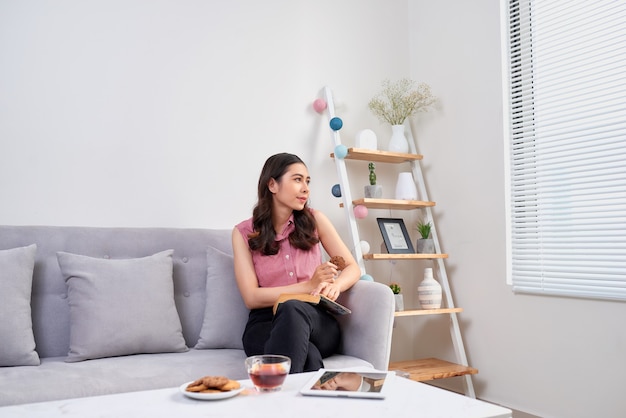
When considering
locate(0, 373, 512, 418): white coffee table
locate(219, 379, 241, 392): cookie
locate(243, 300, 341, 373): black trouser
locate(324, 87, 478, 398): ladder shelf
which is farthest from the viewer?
locate(324, 87, 478, 398): ladder shelf

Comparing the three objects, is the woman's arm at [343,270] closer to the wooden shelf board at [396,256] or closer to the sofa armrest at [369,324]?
the sofa armrest at [369,324]

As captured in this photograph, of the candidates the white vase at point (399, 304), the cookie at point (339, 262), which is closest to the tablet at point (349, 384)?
the cookie at point (339, 262)

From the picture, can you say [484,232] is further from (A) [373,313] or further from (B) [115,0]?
(B) [115,0]

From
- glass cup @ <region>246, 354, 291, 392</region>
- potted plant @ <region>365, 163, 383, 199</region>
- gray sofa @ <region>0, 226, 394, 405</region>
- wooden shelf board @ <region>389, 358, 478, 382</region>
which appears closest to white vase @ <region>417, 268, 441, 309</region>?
wooden shelf board @ <region>389, 358, 478, 382</region>

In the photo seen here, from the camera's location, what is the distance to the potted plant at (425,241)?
317 cm

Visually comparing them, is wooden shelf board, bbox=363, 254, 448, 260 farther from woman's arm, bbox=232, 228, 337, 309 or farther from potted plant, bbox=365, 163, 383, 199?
woman's arm, bbox=232, 228, 337, 309

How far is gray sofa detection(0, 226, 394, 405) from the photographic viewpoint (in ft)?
6.36

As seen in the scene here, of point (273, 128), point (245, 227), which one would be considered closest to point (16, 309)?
point (245, 227)

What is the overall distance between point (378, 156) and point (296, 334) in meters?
1.57

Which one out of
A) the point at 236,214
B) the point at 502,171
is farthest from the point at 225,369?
the point at 502,171

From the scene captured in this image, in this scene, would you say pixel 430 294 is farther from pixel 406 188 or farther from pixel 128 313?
pixel 128 313

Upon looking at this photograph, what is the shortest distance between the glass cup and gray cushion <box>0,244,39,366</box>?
110cm

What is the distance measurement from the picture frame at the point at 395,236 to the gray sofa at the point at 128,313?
2.75 feet

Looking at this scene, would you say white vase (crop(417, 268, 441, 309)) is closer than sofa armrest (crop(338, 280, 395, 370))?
No
